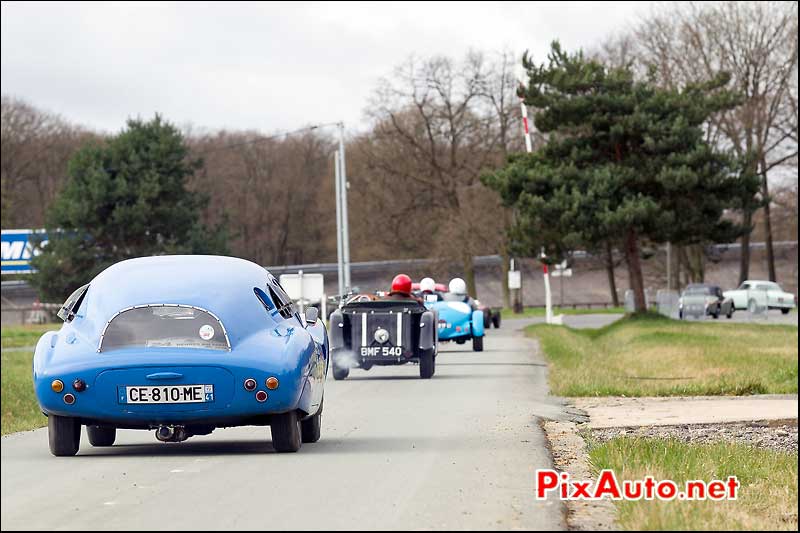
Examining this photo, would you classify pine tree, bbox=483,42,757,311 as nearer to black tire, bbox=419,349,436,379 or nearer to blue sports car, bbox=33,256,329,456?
black tire, bbox=419,349,436,379

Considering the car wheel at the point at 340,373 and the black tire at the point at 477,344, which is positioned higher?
the car wheel at the point at 340,373

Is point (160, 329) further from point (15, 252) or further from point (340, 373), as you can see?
point (15, 252)

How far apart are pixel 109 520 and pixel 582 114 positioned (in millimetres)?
44440

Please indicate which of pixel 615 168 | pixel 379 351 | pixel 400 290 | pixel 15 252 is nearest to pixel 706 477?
pixel 400 290

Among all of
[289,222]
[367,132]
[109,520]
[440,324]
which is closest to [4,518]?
[109,520]

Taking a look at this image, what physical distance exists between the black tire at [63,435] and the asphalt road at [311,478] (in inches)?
4.0

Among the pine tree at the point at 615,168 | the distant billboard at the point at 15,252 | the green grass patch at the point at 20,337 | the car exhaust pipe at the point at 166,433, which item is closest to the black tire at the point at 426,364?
the car exhaust pipe at the point at 166,433

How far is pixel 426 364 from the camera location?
22.7 metres

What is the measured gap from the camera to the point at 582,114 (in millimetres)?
51094

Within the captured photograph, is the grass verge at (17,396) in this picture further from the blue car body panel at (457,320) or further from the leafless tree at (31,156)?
the leafless tree at (31,156)

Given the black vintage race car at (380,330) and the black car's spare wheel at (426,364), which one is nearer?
the black vintage race car at (380,330)

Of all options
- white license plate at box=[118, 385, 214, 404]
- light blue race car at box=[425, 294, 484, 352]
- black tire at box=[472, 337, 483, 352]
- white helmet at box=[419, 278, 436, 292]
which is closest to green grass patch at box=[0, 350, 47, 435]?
white helmet at box=[419, 278, 436, 292]

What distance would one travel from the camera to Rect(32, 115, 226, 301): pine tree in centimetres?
5562

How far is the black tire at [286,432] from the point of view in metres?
10.7
